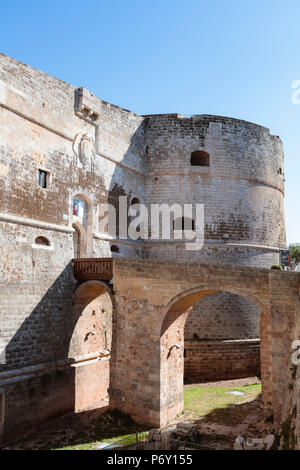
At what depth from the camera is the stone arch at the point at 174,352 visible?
1151cm

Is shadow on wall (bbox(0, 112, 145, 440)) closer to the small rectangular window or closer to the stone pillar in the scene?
the small rectangular window

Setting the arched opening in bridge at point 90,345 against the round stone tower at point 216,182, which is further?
the round stone tower at point 216,182

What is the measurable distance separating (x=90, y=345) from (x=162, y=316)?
4.40 m

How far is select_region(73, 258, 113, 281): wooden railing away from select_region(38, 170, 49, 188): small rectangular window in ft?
9.60

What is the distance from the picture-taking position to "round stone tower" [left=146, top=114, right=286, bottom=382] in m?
17.6

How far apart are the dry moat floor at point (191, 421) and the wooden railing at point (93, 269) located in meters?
4.35

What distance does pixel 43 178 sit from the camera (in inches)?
534

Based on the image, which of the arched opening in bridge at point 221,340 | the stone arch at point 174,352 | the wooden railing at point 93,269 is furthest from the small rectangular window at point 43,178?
the arched opening in bridge at point 221,340

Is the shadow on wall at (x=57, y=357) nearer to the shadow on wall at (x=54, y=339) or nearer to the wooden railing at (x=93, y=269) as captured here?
the shadow on wall at (x=54, y=339)

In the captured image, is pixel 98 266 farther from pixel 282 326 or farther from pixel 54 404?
pixel 282 326

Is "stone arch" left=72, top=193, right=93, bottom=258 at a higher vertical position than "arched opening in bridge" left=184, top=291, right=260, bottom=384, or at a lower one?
higher

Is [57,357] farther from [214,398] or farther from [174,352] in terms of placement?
[214,398]

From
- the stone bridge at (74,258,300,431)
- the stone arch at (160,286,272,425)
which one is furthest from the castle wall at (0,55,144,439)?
the stone arch at (160,286,272,425)
